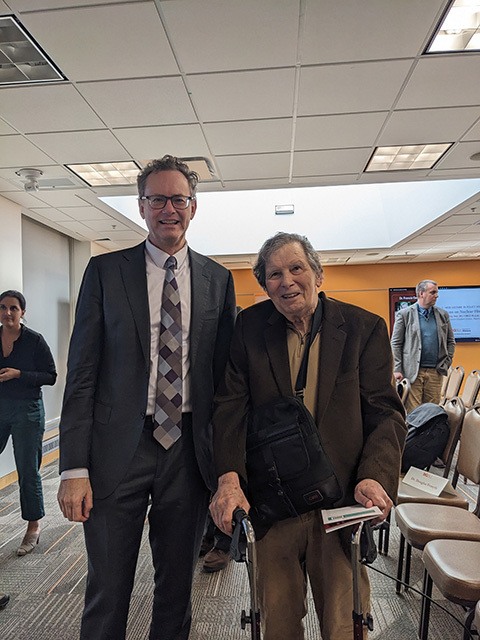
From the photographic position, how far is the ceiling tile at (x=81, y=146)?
10.9 ft

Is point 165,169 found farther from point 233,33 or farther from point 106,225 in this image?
point 106,225

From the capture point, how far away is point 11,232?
4797mm

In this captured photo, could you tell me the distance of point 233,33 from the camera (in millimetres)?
2266

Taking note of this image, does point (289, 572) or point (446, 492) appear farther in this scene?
point (446, 492)

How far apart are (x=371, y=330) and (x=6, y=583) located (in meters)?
2.56

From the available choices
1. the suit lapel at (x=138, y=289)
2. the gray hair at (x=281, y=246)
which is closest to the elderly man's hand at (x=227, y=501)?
the suit lapel at (x=138, y=289)

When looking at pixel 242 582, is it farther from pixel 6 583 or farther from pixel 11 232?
pixel 11 232

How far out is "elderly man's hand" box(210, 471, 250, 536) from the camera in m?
1.26

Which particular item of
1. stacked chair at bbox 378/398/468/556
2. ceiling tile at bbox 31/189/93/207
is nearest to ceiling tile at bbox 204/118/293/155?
ceiling tile at bbox 31/189/93/207

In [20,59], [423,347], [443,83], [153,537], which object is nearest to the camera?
[153,537]

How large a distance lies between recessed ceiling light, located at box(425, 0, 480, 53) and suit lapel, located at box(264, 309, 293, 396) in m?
1.78

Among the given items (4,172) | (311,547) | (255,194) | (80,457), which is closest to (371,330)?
(311,547)

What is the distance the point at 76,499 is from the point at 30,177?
3.47 meters

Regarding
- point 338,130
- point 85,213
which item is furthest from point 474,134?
point 85,213
